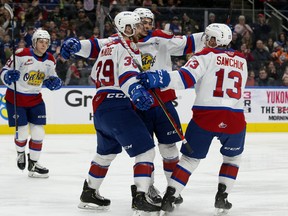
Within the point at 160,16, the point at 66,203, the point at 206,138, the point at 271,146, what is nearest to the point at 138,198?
the point at 206,138

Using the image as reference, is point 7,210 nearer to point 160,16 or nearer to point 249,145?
point 249,145

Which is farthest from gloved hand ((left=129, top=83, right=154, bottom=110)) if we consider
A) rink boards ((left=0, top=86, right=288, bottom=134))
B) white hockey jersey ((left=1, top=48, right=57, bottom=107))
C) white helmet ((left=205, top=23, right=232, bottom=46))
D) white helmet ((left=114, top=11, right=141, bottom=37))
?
rink boards ((left=0, top=86, right=288, bottom=134))

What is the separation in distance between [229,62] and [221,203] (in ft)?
3.02

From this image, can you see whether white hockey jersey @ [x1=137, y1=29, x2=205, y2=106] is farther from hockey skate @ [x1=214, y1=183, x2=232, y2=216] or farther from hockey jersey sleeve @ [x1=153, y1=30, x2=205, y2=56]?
hockey skate @ [x1=214, y1=183, x2=232, y2=216]

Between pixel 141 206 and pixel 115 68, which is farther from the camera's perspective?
pixel 115 68

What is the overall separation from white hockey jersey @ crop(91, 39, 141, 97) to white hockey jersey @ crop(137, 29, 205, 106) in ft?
1.73

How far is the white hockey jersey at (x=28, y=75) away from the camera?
6660 mm

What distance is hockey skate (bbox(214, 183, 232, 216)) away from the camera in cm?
466

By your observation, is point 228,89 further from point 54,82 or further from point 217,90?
point 54,82

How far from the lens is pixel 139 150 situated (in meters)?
4.40

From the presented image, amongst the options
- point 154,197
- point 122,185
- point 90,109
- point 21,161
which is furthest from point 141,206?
point 90,109

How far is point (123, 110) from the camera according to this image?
451 cm

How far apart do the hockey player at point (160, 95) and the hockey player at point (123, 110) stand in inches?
13.5

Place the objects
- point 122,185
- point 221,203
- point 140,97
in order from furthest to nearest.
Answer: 1. point 122,185
2. point 221,203
3. point 140,97
